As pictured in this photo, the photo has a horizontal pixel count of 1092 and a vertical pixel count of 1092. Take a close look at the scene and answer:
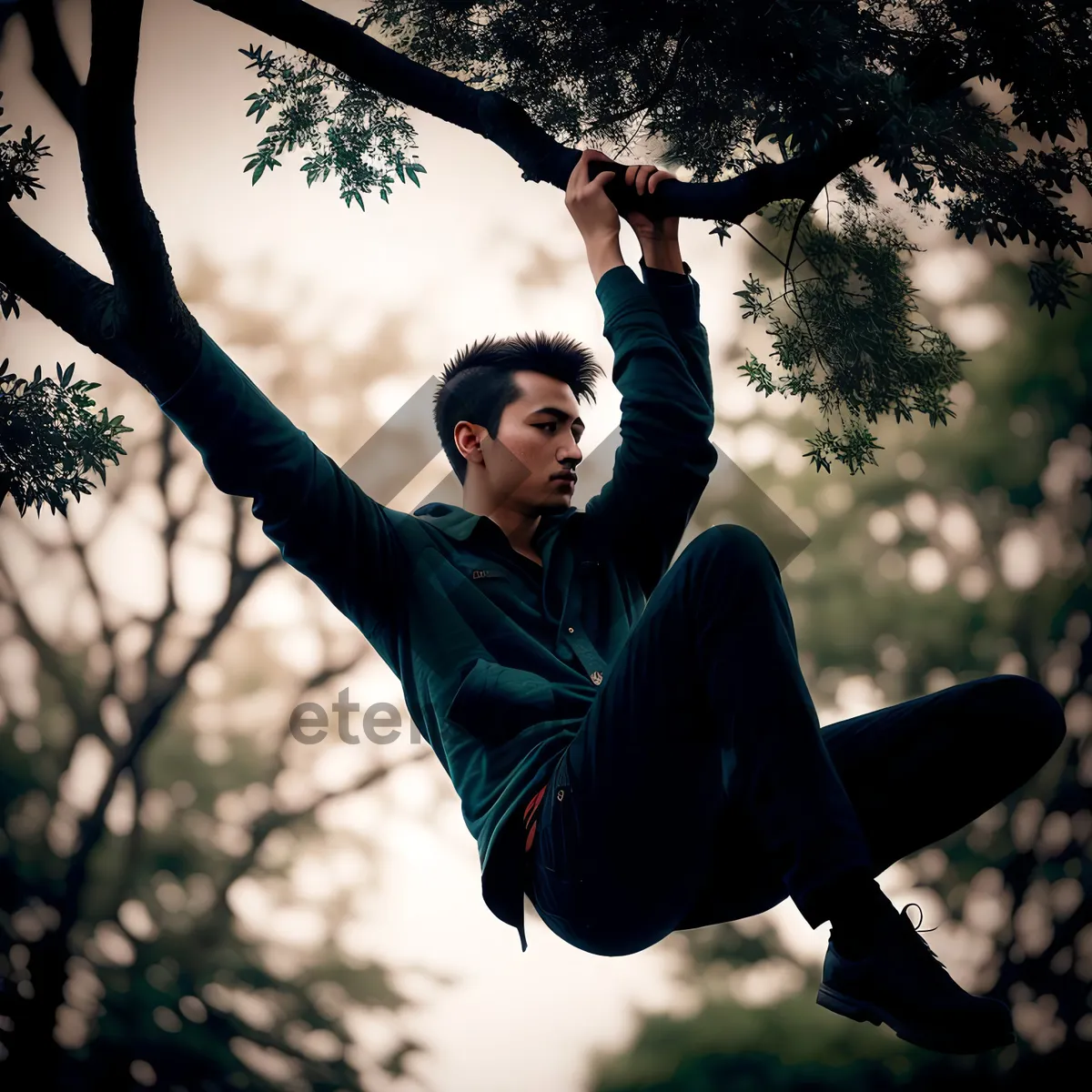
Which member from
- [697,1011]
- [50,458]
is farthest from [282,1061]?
[50,458]

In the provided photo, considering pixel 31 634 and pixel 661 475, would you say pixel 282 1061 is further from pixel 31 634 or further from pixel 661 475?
pixel 661 475

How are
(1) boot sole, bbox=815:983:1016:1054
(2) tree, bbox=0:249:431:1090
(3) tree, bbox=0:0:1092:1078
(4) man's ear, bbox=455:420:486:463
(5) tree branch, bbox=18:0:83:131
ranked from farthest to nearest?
(2) tree, bbox=0:249:431:1090, (5) tree branch, bbox=18:0:83:131, (4) man's ear, bbox=455:420:486:463, (3) tree, bbox=0:0:1092:1078, (1) boot sole, bbox=815:983:1016:1054

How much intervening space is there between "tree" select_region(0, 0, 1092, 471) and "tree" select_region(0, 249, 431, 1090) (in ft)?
3.74

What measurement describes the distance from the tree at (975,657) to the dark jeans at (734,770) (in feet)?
5.02

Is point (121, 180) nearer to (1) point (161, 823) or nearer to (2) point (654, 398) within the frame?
(2) point (654, 398)

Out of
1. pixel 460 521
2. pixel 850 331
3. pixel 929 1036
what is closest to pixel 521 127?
pixel 460 521

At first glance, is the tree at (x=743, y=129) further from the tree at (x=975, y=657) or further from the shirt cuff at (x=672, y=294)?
the tree at (x=975, y=657)

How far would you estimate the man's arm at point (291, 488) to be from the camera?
5.56 feet

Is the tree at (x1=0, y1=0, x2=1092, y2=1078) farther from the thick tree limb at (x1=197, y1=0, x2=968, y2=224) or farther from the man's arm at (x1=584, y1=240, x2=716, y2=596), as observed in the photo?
the man's arm at (x1=584, y1=240, x2=716, y2=596)

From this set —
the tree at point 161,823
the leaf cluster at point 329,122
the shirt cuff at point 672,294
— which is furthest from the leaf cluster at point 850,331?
the tree at point 161,823

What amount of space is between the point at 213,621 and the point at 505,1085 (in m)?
1.45

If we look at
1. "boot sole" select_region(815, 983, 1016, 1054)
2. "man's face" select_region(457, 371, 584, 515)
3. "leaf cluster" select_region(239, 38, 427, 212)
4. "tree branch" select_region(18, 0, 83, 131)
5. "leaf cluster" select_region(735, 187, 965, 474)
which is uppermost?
"tree branch" select_region(18, 0, 83, 131)

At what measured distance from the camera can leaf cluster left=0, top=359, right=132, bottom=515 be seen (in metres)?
2.37

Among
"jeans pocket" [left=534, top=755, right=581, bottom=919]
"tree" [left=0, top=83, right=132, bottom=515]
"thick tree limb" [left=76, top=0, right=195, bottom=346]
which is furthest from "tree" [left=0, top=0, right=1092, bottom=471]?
"jeans pocket" [left=534, top=755, right=581, bottom=919]
